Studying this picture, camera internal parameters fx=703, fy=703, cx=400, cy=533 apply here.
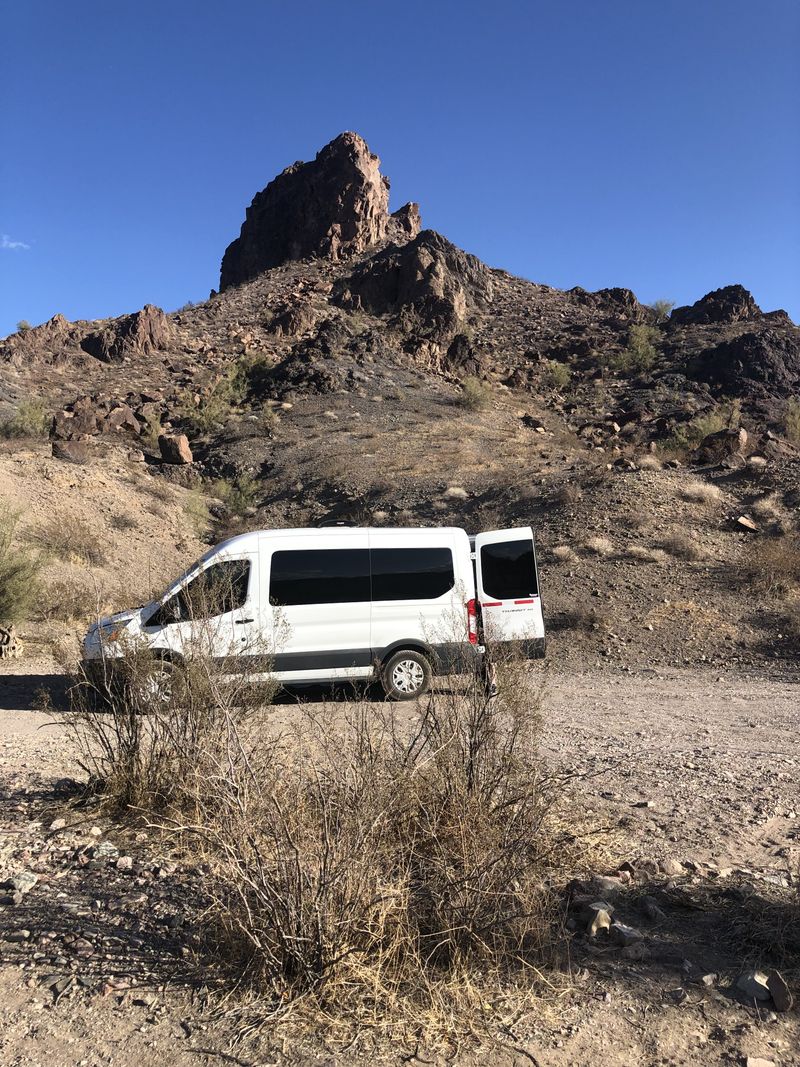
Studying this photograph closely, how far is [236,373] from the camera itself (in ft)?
120

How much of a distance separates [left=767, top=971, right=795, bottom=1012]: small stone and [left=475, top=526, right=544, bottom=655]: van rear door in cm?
677

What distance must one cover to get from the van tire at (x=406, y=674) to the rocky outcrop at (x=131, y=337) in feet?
118

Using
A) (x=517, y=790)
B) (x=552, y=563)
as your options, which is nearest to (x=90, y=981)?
(x=517, y=790)

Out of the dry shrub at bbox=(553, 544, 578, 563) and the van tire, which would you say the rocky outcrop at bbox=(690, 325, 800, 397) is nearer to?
the dry shrub at bbox=(553, 544, 578, 563)

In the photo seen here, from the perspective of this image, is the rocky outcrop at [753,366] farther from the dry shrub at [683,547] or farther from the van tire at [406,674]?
the van tire at [406,674]

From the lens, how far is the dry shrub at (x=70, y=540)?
53.0ft

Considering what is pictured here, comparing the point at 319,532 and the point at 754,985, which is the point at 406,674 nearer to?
the point at 319,532

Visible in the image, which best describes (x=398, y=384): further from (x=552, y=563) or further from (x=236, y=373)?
(x=552, y=563)

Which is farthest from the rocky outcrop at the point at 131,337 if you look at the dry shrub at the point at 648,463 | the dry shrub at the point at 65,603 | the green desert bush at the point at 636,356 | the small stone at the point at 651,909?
the small stone at the point at 651,909

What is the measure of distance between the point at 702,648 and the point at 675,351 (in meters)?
37.9

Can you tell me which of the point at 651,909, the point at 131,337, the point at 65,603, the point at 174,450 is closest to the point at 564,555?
the point at 65,603

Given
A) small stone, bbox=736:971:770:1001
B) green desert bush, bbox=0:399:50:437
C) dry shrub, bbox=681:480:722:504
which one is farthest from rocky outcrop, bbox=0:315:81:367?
small stone, bbox=736:971:770:1001

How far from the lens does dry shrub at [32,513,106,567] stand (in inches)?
636

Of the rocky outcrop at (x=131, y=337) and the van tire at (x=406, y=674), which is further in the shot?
the rocky outcrop at (x=131, y=337)
